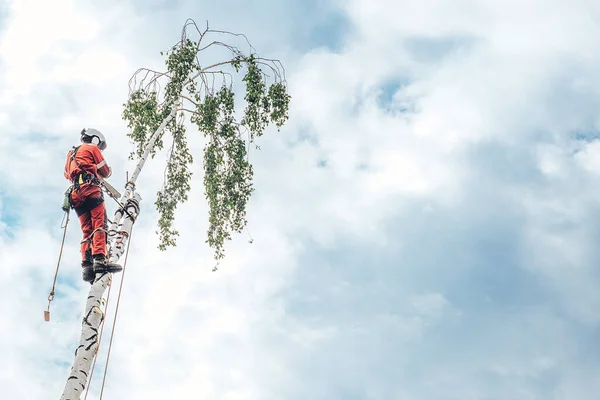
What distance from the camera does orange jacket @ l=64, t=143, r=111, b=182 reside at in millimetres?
7812

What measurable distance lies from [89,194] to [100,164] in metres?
0.44

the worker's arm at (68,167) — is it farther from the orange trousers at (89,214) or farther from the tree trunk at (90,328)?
the tree trunk at (90,328)

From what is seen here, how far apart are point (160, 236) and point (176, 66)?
404cm

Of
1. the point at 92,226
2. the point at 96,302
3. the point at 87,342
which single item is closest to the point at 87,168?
the point at 92,226

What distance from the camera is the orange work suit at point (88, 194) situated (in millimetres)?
7809

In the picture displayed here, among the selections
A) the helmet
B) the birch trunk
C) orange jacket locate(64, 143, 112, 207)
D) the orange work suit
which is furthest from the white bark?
the helmet

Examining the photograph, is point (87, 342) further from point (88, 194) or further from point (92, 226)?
point (88, 194)

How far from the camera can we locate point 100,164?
7.97 meters

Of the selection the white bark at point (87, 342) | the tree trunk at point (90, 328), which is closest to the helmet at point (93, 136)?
the tree trunk at point (90, 328)

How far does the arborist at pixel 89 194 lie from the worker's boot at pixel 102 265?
0.04 meters

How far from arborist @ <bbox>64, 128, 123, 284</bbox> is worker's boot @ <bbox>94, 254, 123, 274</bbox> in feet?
0.14

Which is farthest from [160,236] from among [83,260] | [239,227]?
[83,260]

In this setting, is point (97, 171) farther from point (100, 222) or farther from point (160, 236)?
point (160, 236)

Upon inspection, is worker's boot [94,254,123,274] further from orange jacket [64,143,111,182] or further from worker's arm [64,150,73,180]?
worker's arm [64,150,73,180]
